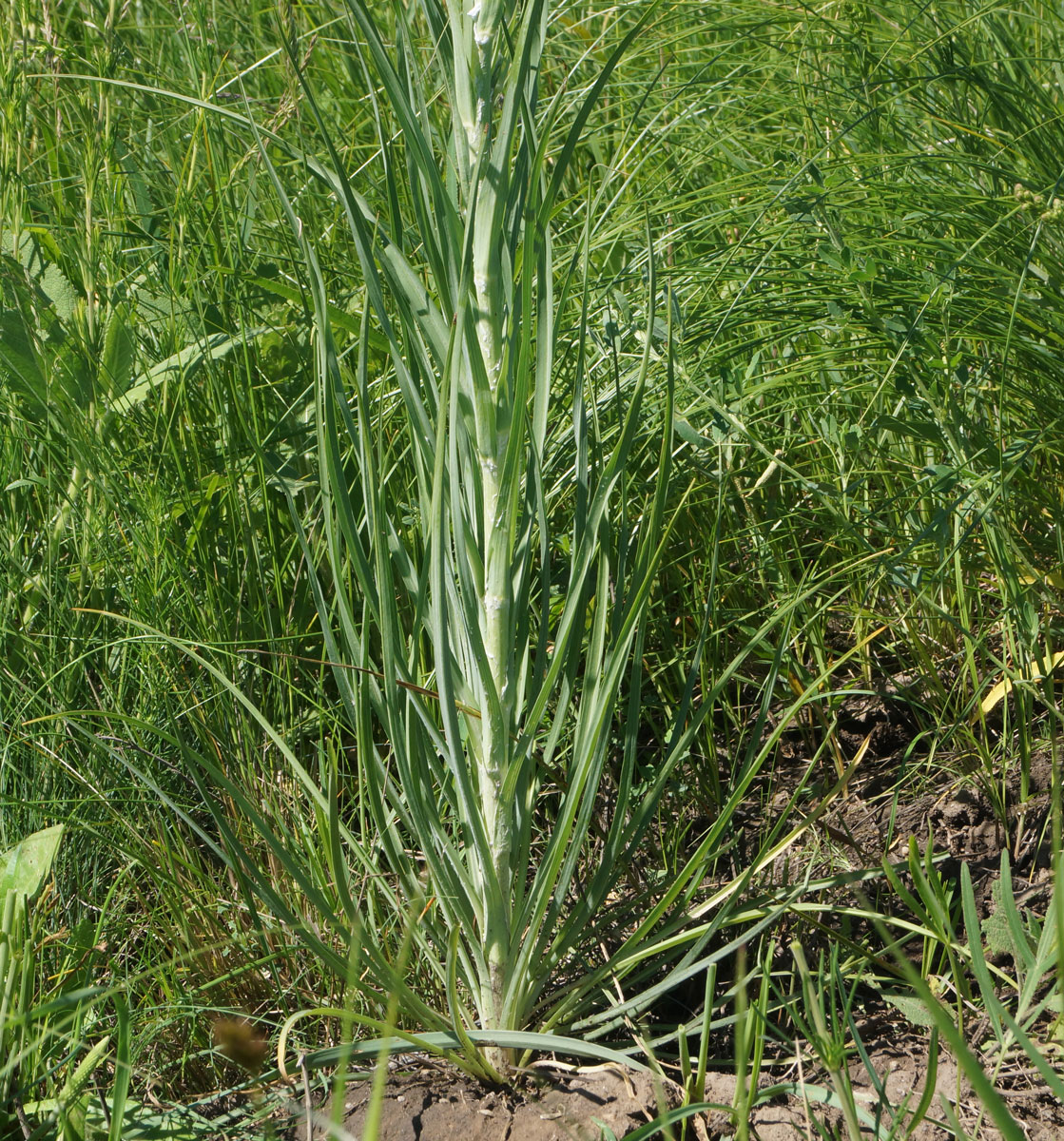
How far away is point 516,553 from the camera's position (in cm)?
109

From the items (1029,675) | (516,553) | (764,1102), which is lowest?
(764,1102)

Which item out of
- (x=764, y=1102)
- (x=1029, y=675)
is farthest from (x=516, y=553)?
(x=1029, y=675)

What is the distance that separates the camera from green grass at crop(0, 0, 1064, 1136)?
Answer: 1022 millimetres

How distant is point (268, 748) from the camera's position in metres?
1.43

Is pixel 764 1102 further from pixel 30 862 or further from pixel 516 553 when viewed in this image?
pixel 30 862

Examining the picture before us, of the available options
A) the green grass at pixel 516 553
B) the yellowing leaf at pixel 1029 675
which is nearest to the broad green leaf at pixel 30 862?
the green grass at pixel 516 553

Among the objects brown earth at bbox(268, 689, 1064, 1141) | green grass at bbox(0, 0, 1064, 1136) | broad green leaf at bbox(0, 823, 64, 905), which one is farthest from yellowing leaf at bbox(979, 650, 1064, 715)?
broad green leaf at bbox(0, 823, 64, 905)

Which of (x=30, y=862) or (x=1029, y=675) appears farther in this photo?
(x=1029, y=675)

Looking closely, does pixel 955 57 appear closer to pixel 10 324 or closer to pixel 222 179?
pixel 222 179

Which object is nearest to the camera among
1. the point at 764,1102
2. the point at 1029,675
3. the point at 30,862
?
the point at 764,1102

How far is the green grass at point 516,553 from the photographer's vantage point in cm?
102

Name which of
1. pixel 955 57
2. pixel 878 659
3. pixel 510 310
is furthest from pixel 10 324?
pixel 955 57

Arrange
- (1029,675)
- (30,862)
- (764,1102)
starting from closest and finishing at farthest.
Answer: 1. (764,1102)
2. (30,862)
3. (1029,675)

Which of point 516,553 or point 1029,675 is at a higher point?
point 516,553
